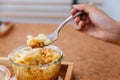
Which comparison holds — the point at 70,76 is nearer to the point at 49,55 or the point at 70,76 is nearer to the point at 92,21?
the point at 49,55

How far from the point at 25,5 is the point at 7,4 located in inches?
6.6

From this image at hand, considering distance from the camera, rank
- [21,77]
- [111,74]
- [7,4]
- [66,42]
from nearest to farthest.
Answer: [21,77] → [111,74] → [66,42] → [7,4]

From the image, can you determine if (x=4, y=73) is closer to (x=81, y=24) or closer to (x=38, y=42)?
(x=38, y=42)

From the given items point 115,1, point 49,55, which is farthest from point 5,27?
point 115,1

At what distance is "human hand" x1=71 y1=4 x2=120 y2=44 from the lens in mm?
1012

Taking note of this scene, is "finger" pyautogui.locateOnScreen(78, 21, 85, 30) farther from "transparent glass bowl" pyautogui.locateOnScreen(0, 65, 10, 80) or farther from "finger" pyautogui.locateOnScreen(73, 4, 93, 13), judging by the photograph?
"transparent glass bowl" pyautogui.locateOnScreen(0, 65, 10, 80)

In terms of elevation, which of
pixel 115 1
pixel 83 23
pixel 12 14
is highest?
pixel 83 23

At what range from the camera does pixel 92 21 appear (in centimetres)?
106

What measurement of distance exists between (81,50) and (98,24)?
0.14 metres

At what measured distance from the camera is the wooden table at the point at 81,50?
0.91 meters

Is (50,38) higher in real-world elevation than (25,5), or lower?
higher

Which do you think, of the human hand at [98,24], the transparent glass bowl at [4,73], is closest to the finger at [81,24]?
the human hand at [98,24]

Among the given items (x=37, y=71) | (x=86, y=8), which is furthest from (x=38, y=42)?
(x=86, y=8)

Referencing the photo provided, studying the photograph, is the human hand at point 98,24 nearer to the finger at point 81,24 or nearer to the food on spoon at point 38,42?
the finger at point 81,24
